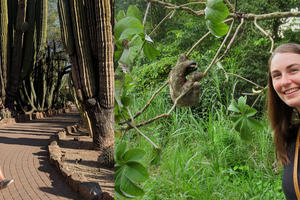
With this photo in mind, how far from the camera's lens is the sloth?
21 centimetres

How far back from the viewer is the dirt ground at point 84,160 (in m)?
1.40

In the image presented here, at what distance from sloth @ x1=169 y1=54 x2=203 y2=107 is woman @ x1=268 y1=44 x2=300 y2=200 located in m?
0.24

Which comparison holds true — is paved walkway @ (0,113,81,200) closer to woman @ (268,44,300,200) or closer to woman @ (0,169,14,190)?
woman @ (0,169,14,190)

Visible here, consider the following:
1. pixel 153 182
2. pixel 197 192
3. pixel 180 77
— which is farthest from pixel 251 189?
pixel 180 77

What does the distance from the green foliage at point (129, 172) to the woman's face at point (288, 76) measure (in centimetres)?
28

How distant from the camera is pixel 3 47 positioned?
48.2 inches

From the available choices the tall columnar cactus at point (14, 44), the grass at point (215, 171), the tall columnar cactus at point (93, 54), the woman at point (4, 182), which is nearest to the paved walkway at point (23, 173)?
the woman at point (4, 182)

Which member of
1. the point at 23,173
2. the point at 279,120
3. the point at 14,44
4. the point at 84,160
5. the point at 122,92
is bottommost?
the point at 84,160

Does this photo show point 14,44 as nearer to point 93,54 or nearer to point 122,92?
point 93,54

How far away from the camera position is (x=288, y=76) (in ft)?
1.32

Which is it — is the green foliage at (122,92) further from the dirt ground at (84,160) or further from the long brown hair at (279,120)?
the dirt ground at (84,160)

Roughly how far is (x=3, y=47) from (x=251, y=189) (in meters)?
1.07

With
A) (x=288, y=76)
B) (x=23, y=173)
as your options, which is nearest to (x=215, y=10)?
(x=288, y=76)

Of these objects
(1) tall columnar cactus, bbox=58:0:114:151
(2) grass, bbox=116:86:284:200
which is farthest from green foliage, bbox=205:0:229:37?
(1) tall columnar cactus, bbox=58:0:114:151
